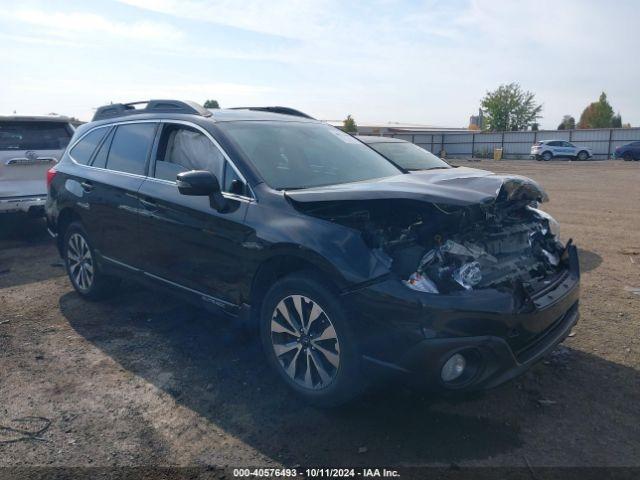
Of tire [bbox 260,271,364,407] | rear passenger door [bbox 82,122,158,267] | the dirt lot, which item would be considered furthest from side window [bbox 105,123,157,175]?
tire [bbox 260,271,364,407]

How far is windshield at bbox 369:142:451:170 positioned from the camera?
8.27 metres

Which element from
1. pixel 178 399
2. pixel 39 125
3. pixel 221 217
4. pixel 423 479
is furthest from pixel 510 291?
pixel 39 125

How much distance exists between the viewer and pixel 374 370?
3.16 metres

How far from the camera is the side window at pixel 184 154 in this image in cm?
419

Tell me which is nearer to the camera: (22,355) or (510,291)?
(510,291)

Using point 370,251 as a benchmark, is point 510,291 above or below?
below

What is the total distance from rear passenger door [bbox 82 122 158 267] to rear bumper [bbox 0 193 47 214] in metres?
3.36

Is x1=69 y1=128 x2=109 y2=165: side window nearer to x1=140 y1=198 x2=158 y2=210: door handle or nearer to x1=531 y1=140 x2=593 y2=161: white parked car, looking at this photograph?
x1=140 y1=198 x2=158 y2=210: door handle

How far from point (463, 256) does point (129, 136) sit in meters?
3.31

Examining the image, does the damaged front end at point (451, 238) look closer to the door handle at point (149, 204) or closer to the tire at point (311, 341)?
the tire at point (311, 341)

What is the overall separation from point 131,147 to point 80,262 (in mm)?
1446

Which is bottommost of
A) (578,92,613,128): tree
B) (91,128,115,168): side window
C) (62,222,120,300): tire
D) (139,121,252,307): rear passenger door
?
(62,222,120,300): tire

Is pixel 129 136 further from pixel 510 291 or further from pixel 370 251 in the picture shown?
pixel 510 291

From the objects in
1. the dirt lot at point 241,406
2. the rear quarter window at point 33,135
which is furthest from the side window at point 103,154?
the rear quarter window at point 33,135
